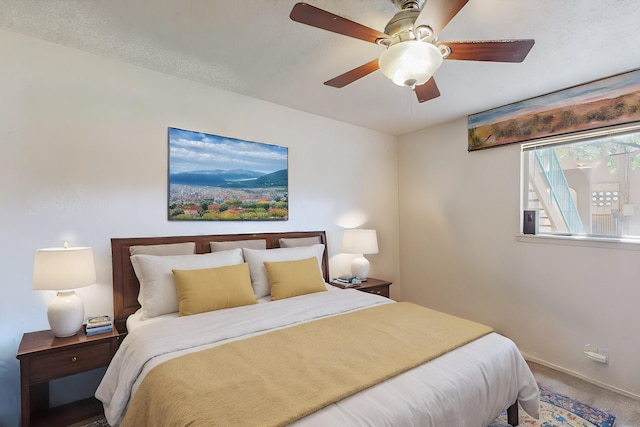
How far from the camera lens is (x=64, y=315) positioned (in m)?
1.91

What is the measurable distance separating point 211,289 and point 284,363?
0.98m

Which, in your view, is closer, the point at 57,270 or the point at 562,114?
the point at 57,270

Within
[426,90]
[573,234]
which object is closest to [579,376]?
[573,234]

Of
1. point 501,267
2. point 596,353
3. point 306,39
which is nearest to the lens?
point 306,39

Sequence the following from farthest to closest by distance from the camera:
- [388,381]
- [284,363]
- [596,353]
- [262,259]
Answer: [262,259]
[596,353]
[284,363]
[388,381]

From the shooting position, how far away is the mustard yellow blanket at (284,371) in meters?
1.13

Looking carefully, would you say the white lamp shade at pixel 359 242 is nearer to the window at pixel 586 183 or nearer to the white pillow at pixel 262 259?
the white pillow at pixel 262 259

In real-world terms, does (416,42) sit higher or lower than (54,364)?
higher

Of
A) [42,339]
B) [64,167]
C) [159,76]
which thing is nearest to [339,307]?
[42,339]

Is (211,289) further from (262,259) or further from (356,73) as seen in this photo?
(356,73)

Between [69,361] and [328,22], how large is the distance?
240cm

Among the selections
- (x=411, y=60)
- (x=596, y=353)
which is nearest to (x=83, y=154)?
(x=411, y=60)

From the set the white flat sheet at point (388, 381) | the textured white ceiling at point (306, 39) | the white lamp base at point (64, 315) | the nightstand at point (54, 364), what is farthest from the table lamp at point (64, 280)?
the textured white ceiling at point (306, 39)

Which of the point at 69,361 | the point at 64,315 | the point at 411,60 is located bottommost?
the point at 69,361
